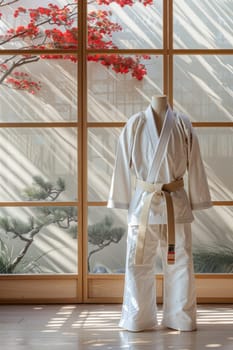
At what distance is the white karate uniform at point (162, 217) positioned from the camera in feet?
11.2

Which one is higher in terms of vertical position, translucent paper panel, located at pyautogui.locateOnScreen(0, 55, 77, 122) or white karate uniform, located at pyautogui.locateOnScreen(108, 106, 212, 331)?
translucent paper panel, located at pyautogui.locateOnScreen(0, 55, 77, 122)

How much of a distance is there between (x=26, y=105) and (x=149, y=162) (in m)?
1.07

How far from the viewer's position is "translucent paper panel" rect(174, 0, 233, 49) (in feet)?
13.3

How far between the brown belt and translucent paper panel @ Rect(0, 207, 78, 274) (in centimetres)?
78

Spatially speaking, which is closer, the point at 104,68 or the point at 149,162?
the point at 149,162

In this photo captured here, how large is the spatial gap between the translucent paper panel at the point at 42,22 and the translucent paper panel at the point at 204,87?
2.43 feet

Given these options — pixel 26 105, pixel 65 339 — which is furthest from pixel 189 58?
pixel 65 339

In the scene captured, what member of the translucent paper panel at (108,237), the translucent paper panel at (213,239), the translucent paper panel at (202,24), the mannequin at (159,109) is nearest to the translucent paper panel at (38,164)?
the translucent paper panel at (108,237)

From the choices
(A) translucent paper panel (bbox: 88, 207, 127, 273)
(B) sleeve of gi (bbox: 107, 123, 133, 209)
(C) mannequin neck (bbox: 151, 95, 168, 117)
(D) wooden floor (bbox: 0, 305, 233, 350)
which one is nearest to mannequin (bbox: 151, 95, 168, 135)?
(C) mannequin neck (bbox: 151, 95, 168, 117)

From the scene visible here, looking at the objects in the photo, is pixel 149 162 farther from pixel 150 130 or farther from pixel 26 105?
pixel 26 105

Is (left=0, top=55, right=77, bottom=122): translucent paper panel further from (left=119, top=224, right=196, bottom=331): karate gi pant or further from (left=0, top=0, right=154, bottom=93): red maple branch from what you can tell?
(left=119, top=224, right=196, bottom=331): karate gi pant

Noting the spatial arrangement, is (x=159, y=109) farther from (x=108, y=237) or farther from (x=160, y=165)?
(x=108, y=237)

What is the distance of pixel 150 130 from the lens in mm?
3467

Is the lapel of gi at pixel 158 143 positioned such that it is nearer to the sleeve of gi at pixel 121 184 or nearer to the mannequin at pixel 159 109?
the mannequin at pixel 159 109
